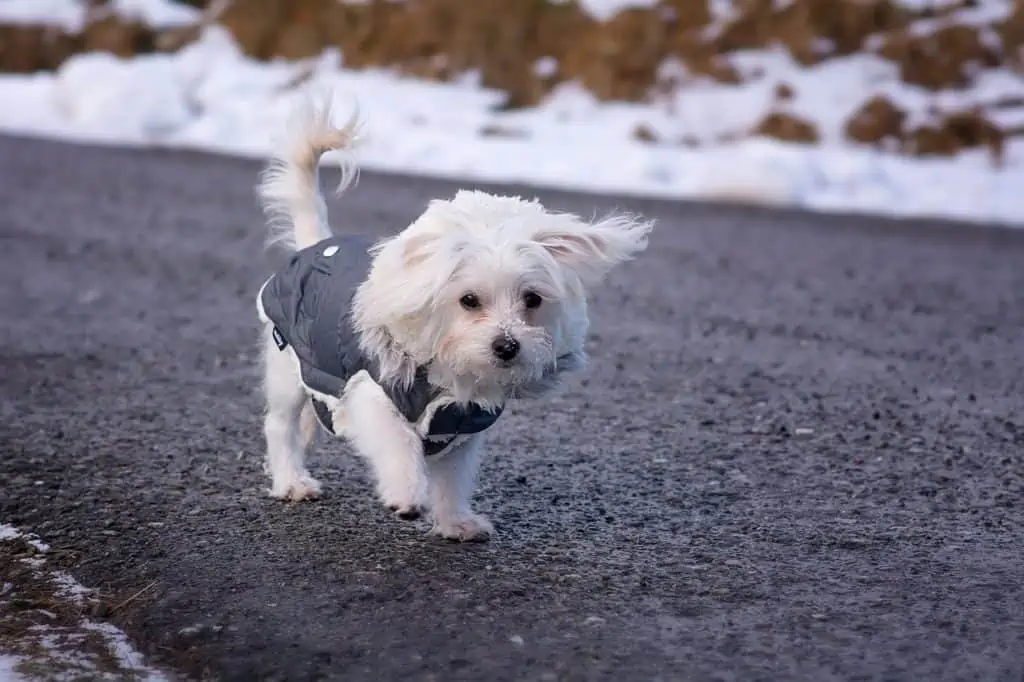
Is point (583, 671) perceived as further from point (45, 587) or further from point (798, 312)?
point (798, 312)

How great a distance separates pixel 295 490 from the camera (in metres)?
5.56

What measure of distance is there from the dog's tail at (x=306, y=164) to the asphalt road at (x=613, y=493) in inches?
36.4

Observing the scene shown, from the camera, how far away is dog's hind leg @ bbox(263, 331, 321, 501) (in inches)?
220

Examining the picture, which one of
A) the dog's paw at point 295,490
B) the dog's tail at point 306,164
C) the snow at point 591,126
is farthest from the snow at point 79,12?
the dog's paw at point 295,490


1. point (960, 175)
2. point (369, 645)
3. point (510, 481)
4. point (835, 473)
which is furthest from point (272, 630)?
point (960, 175)

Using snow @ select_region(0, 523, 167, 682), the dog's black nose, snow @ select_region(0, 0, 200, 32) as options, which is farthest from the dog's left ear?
snow @ select_region(0, 0, 200, 32)

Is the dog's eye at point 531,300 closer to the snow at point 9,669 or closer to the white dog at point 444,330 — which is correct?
the white dog at point 444,330

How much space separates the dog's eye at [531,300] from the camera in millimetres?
4820

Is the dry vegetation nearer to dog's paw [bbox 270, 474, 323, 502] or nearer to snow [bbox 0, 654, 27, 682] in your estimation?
dog's paw [bbox 270, 474, 323, 502]

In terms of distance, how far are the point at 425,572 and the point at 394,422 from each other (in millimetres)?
501

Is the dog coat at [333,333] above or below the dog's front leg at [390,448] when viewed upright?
above

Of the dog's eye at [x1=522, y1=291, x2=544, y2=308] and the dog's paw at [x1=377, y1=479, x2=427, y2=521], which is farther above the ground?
the dog's eye at [x1=522, y1=291, x2=544, y2=308]

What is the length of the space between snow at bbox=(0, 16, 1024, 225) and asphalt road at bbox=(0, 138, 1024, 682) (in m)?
4.26

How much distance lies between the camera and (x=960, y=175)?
1551cm
